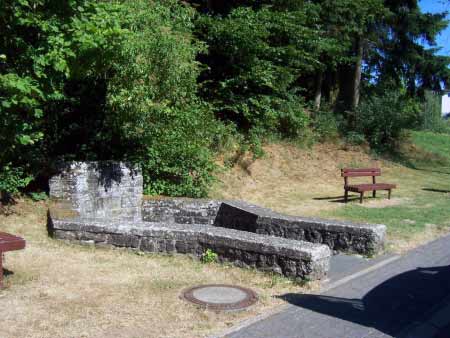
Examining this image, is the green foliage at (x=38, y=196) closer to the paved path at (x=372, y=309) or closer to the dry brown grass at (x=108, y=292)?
the dry brown grass at (x=108, y=292)

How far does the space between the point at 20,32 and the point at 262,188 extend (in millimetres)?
9156

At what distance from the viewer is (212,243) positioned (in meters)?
6.73

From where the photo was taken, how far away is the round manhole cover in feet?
16.9

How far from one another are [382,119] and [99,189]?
54.5 feet

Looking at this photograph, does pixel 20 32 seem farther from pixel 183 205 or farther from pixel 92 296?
pixel 92 296

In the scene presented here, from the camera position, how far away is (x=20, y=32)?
805cm

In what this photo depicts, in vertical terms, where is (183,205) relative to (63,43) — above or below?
below

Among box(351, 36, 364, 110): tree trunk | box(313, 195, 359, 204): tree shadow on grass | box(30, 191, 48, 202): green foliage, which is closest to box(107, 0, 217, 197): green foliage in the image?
Answer: box(30, 191, 48, 202): green foliage

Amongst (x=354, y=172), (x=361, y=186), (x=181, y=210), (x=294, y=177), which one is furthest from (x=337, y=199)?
→ (x=181, y=210)

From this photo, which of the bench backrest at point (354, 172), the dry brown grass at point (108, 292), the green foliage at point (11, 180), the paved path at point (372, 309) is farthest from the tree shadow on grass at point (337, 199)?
the green foliage at point (11, 180)

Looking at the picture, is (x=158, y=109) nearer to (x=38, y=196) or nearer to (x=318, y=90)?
(x=38, y=196)

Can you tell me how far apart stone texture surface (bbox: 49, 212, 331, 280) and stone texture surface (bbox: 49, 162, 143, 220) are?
1.30 m

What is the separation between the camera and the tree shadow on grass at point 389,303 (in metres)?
5.04

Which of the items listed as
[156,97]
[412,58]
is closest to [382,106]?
[412,58]
